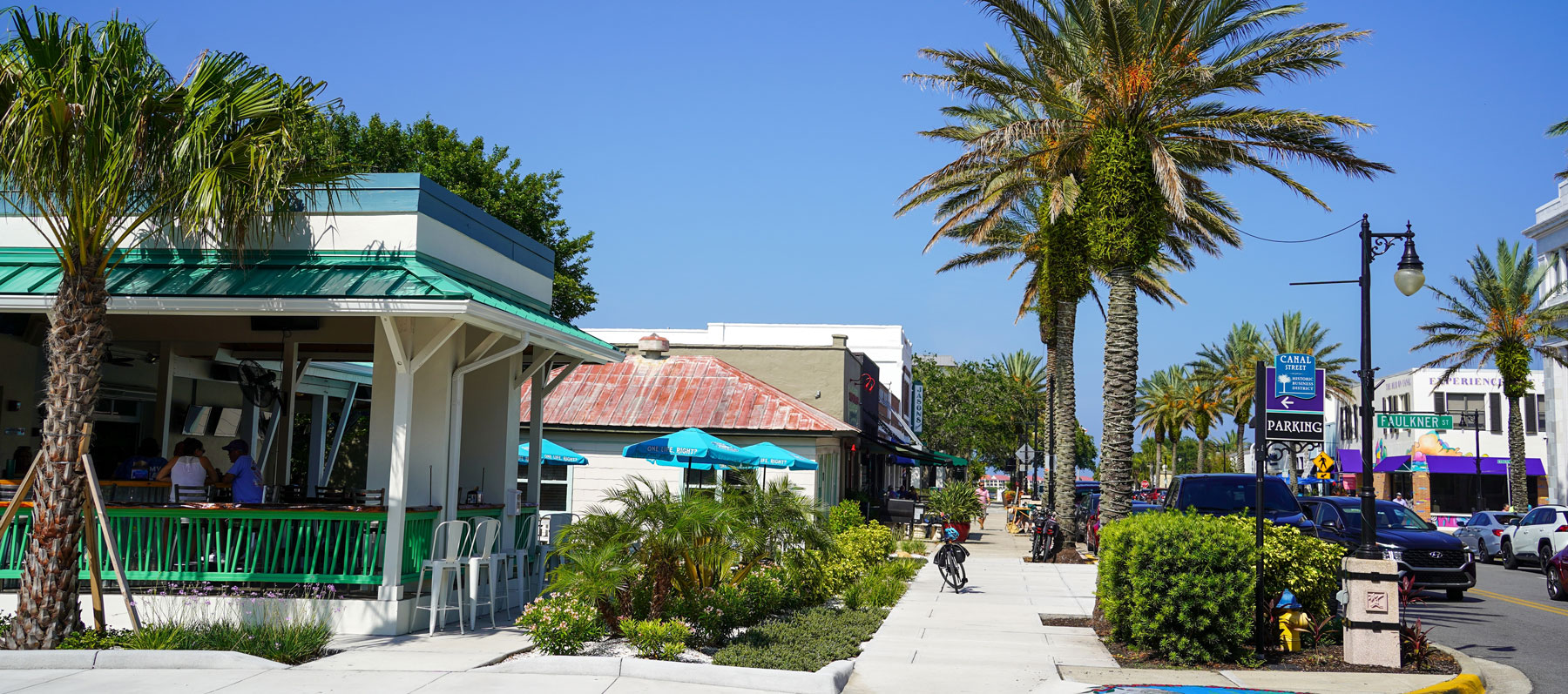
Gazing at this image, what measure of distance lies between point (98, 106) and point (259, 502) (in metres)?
4.54

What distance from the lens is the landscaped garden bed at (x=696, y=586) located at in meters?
10.2

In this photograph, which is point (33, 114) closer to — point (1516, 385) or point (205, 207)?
point (205, 207)

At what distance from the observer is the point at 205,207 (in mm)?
9781

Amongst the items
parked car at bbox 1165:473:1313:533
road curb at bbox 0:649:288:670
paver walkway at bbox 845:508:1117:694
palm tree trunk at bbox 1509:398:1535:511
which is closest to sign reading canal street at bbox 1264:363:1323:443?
paver walkway at bbox 845:508:1117:694

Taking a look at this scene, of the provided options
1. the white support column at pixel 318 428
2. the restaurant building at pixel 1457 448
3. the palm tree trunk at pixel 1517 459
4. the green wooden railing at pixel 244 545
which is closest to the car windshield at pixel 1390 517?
the green wooden railing at pixel 244 545

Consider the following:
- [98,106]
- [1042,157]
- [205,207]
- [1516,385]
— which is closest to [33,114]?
[98,106]

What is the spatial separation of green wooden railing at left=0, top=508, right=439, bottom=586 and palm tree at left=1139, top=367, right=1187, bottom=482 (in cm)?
6644

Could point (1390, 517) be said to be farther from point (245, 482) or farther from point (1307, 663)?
point (245, 482)

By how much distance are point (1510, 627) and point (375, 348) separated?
15234 mm

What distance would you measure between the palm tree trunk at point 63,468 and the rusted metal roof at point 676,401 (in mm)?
15674

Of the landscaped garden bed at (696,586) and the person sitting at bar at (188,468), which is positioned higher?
the person sitting at bar at (188,468)

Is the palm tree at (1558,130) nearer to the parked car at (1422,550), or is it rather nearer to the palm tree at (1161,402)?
the parked car at (1422,550)

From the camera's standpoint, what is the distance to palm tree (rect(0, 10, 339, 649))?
9.61 meters

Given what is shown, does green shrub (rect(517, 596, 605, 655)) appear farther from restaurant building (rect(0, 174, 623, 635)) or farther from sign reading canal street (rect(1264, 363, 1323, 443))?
sign reading canal street (rect(1264, 363, 1323, 443))
